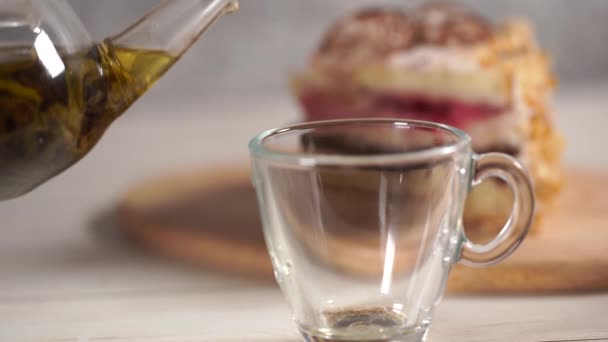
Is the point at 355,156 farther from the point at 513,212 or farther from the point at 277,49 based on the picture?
the point at 277,49

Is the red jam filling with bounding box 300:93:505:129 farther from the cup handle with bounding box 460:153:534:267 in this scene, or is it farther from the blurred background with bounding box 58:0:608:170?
the blurred background with bounding box 58:0:608:170

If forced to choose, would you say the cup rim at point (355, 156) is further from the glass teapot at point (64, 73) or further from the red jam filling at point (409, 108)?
the red jam filling at point (409, 108)

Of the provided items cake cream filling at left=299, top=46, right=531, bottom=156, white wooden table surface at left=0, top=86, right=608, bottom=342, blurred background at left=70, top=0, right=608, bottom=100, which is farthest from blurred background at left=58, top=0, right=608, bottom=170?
cake cream filling at left=299, top=46, right=531, bottom=156

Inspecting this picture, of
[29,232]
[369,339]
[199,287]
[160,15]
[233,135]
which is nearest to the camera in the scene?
[369,339]

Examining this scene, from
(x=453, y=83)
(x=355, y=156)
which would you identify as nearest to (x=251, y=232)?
(x=453, y=83)

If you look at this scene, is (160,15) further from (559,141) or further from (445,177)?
(559,141)

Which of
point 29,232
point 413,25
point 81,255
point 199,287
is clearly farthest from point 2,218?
point 413,25

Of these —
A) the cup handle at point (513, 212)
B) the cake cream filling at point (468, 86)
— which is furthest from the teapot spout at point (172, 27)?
the cake cream filling at point (468, 86)
